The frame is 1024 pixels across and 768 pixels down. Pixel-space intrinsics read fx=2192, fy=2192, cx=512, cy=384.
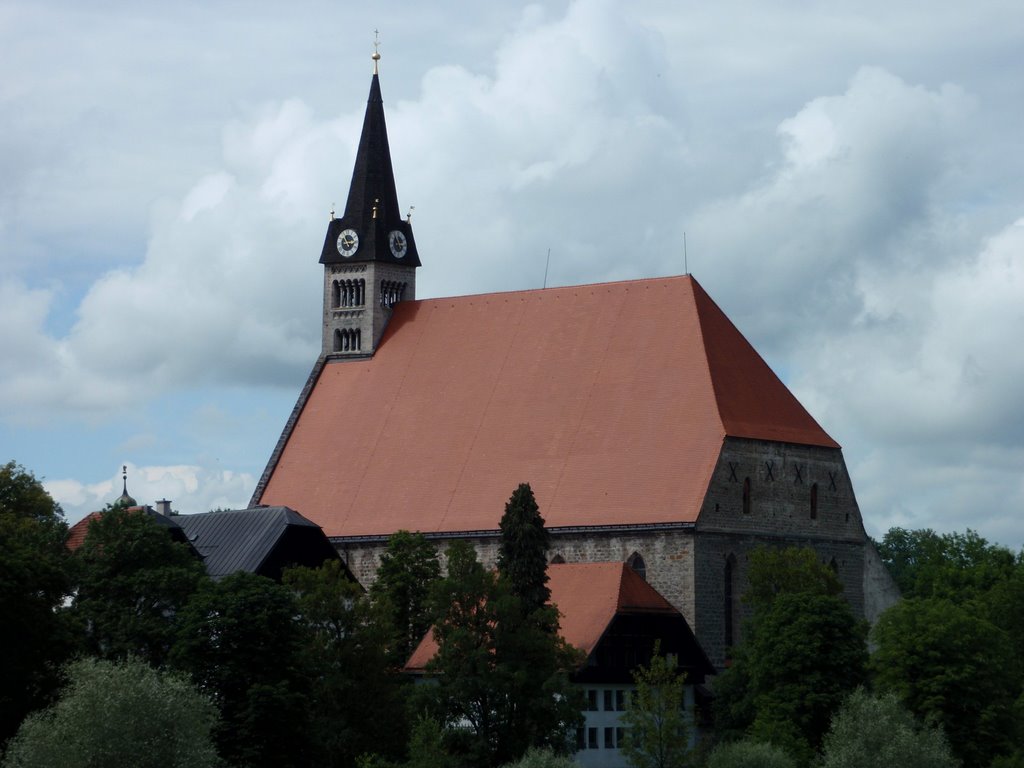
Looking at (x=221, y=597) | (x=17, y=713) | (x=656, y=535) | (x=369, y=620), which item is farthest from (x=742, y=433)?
(x=17, y=713)

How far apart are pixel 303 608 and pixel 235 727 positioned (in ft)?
18.5

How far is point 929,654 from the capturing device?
217 ft

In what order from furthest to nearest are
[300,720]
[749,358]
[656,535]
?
[749,358] → [656,535] → [300,720]

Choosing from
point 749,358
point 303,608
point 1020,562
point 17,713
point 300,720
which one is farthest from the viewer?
point 1020,562

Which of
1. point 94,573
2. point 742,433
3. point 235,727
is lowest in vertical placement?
point 235,727

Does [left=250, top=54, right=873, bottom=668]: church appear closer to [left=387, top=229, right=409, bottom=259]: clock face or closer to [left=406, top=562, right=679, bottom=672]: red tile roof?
[left=387, top=229, right=409, bottom=259]: clock face

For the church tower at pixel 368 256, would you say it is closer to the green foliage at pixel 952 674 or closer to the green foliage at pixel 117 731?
the green foliage at pixel 952 674

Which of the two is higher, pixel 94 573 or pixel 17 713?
pixel 94 573

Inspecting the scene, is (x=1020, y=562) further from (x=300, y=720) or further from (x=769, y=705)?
(x=300, y=720)

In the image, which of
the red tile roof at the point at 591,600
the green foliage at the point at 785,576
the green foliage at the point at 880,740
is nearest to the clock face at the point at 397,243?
the red tile roof at the point at 591,600

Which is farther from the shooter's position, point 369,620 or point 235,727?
point 369,620

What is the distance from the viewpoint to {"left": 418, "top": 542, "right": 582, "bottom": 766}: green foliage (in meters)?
59.8

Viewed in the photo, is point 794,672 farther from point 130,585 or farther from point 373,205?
point 373,205

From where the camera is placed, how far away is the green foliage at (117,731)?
49.6 meters
